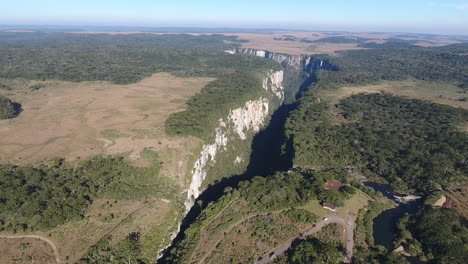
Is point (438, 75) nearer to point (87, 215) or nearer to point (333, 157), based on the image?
point (333, 157)

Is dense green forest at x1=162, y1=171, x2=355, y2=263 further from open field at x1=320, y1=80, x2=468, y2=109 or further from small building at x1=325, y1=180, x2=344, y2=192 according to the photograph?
open field at x1=320, y1=80, x2=468, y2=109

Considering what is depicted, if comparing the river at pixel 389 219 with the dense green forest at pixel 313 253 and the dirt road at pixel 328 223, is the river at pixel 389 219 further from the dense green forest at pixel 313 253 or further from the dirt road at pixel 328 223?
the dense green forest at pixel 313 253

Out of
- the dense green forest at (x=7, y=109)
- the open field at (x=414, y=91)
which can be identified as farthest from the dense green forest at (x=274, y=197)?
the dense green forest at (x=7, y=109)

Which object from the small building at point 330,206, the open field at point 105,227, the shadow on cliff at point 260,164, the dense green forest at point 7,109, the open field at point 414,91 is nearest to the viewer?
the open field at point 105,227

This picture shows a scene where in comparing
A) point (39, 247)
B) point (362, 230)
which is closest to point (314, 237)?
point (362, 230)

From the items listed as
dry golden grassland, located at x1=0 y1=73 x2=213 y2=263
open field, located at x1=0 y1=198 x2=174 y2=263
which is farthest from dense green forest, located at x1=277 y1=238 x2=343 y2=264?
open field, located at x1=0 y1=198 x2=174 y2=263

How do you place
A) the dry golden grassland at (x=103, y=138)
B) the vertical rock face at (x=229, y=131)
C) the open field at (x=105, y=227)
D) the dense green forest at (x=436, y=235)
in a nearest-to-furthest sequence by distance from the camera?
1. the dense green forest at (x=436, y=235)
2. the open field at (x=105, y=227)
3. the dry golden grassland at (x=103, y=138)
4. the vertical rock face at (x=229, y=131)

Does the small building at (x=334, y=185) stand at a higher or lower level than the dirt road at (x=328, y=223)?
higher

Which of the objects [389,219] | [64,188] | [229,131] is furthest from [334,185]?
[64,188]
